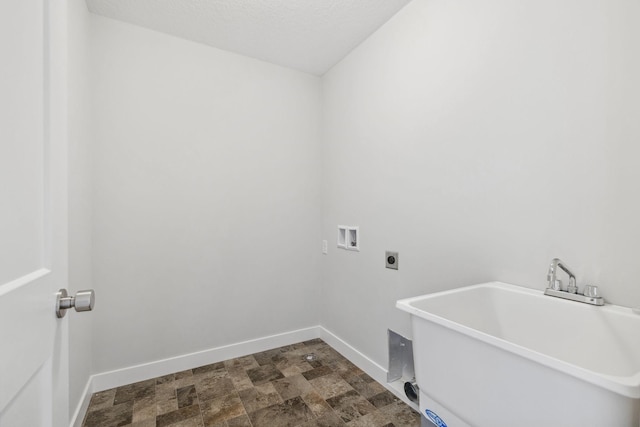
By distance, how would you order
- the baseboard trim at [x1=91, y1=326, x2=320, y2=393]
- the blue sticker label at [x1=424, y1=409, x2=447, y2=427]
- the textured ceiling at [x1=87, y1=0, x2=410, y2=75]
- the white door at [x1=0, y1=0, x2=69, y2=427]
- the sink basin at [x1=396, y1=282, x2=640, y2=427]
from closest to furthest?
the white door at [x1=0, y1=0, x2=69, y2=427] < the sink basin at [x1=396, y1=282, x2=640, y2=427] < the blue sticker label at [x1=424, y1=409, x2=447, y2=427] < the textured ceiling at [x1=87, y1=0, x2=410, y2=75] < the baseboard trim at [x1=91, y1=326, x2=320, y2=393]

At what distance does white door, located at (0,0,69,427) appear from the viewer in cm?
47

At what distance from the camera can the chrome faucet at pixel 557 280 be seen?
1035mm

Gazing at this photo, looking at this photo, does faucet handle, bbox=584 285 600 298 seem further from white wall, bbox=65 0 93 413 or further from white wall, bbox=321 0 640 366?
white wall, bbox=65 0 93 413

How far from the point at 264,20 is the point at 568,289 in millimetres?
2211

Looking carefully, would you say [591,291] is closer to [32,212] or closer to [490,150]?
[490,150]

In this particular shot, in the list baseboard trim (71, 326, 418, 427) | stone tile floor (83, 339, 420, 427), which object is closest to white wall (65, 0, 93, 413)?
baseboard trim (71, 326, 418, 427)

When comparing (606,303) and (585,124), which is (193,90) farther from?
(606,303)

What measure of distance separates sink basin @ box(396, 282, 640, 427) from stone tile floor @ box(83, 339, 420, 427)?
83 cm

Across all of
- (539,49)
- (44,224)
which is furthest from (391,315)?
(44,224)

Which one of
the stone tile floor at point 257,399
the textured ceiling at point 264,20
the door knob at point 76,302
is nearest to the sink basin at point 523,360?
the stone tile floor at point 257,399

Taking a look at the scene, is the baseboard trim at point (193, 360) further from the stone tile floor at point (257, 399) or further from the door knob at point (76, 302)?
the door knob at point (76, 302)

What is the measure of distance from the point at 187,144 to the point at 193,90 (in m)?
0.41

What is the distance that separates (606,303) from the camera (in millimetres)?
986

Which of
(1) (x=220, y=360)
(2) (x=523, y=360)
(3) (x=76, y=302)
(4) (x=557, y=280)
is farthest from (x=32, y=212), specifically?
(1) (x=220, y=360)
